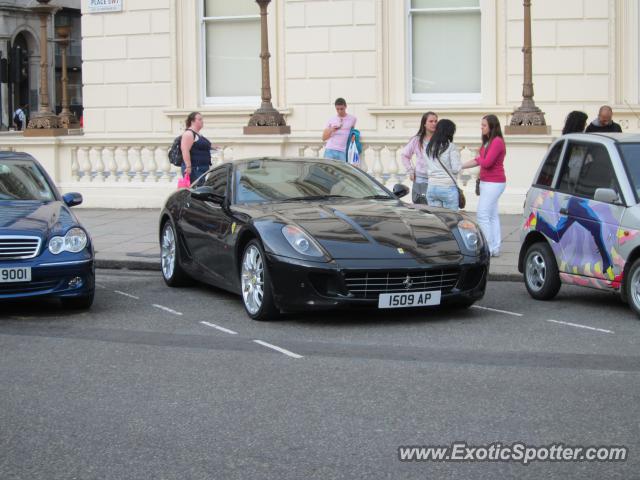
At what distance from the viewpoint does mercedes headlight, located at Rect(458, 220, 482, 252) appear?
9.87 meters

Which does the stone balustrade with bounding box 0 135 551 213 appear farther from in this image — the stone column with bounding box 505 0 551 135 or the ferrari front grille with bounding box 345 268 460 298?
the ferrari front grille with bounding box 345 268 460 298

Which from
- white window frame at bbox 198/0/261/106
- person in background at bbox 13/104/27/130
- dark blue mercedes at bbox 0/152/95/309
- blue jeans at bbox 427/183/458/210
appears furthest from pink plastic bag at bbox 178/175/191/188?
person in background at bbox 13/104/27/130

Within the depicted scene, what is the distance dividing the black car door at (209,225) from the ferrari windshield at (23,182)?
132 cm

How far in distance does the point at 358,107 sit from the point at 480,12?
259cm

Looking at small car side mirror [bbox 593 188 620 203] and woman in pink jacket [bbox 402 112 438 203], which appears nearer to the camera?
small car side mirror [bbox 593 188 620 203]

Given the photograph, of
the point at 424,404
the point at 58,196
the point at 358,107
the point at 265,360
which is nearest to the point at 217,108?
the point at 358,107

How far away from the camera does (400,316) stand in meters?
9.93

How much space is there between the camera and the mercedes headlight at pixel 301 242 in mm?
9406

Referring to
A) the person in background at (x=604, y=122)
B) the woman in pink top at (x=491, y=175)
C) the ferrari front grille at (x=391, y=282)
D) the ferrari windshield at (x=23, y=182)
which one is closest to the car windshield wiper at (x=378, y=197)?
the ferrari front grille at (x=391, y=282)

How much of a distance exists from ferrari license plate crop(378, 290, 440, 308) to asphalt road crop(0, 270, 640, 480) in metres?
0.18

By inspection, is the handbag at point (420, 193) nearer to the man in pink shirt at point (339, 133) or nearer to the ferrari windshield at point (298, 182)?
the ferrari windshield at point (298, 182)

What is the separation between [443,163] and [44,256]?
4556 millimetres

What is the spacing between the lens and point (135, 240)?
15.8 m

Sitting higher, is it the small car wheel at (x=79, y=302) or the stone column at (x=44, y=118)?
the stone column at (x=44, y=118)
